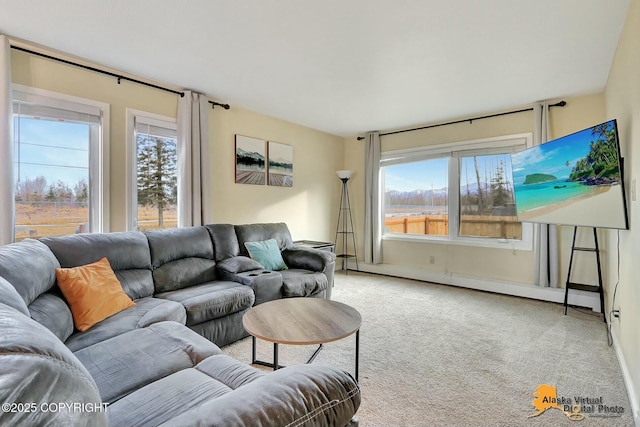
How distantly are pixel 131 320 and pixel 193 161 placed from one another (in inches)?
80.5

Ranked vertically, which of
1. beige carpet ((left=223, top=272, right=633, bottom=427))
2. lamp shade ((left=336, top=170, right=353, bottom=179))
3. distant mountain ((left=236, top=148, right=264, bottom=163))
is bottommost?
beige carpet ((left=223, top=272, right=633, bottom=427))

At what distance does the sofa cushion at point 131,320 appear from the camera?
5.84ft

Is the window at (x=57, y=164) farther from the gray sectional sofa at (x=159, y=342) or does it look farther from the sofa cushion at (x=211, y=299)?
the sofa cushion at (x=211, y=299)

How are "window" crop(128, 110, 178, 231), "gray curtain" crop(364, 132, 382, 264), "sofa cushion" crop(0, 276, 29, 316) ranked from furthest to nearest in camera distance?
"gray curtain" crop(364, 132, 382, 264)
"window" crop(128, 110, 178, 231)
"sofa cushion" crop(0, 276, 29, 316)

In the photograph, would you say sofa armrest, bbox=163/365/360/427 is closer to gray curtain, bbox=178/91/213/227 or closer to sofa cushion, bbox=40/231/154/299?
sofa cushion, bbox=40/231/154/299

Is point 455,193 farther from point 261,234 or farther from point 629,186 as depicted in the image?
point 261,234

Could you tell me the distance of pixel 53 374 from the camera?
0.61m

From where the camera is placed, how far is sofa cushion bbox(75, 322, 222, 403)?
1.35 metres

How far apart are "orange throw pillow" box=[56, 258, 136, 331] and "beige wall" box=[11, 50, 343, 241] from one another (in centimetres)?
110

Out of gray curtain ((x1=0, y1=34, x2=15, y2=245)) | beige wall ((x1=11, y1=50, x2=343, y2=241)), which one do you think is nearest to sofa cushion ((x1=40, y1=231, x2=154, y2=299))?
gray curtain ((x1=0, y1=34, x2=15, y2=245))


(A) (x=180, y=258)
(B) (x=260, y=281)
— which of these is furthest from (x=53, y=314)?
(B) (x=260, y=281)

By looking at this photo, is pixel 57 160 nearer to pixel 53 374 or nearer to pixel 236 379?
pixel 236 379

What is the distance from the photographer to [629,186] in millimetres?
2268

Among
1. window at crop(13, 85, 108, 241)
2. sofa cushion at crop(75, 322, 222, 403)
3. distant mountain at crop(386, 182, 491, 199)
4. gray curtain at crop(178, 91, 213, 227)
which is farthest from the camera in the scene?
distant mountain at crop(386, 182, 491, 199)
